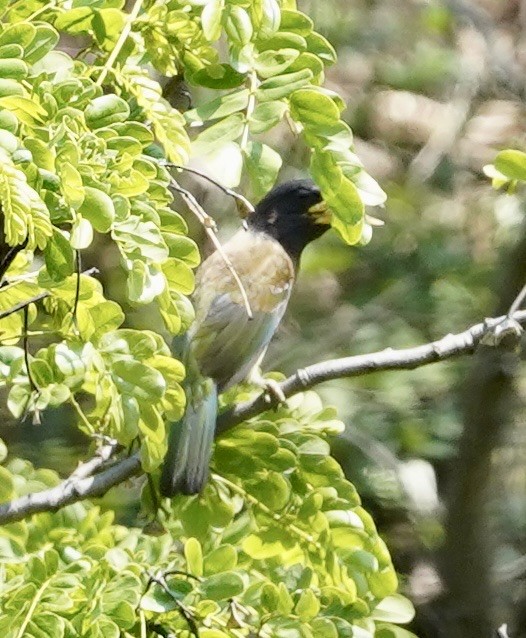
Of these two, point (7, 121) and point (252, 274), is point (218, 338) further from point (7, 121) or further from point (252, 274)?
point (7, 121)

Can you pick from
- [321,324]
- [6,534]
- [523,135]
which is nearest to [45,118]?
[6,534]

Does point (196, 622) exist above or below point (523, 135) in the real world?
above

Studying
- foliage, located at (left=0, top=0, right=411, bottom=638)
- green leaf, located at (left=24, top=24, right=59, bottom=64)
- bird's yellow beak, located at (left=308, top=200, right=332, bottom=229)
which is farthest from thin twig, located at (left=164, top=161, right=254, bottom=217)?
bird's yellow beak, located at (left=308, top=200, right=332, bottom=229)

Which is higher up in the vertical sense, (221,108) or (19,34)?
(19,34)

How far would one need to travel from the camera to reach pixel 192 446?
2.72 metres

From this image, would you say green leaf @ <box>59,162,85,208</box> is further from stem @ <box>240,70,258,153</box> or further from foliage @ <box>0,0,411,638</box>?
stem @ <box>240,70,258,153</box>

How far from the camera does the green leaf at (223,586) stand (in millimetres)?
2051

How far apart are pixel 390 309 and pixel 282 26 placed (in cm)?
338

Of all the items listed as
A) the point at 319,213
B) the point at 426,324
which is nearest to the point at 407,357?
the point at 319,213

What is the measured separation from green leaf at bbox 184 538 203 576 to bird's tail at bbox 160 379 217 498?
34cm

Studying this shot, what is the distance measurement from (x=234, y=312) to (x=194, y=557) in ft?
5.06

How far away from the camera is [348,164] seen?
1938mm

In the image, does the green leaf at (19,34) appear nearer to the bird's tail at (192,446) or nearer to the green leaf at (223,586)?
the green leaf at (223,586)

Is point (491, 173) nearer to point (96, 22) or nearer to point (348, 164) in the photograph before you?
point (348, 164)
